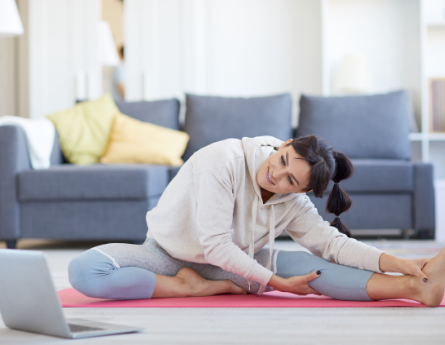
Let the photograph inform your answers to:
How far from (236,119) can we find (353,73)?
1.09 meters

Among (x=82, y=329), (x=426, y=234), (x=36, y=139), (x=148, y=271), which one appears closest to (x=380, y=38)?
(x=426, y=234)

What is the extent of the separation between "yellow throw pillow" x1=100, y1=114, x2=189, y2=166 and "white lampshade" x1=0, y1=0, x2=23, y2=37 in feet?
2.88

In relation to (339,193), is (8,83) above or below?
above

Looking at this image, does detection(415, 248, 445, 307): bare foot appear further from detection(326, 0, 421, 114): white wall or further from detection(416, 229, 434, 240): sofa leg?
detection(326, 0, 421, 114): white wall

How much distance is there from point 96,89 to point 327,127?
81.3 inches

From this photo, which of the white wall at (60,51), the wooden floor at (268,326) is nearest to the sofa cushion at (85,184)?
the wooden floor at (268,326)

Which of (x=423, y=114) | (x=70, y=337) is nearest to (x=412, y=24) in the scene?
(x=423, y=114)

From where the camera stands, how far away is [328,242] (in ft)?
5.48

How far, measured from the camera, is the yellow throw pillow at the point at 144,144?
343 centimetres

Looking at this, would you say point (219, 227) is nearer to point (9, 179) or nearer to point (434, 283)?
point (434, 283)

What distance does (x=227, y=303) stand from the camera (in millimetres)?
1614

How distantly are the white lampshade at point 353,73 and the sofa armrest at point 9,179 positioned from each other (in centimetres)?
234

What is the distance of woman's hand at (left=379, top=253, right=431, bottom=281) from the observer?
4.89 ft

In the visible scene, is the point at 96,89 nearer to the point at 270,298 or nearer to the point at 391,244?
the point at 391,244
